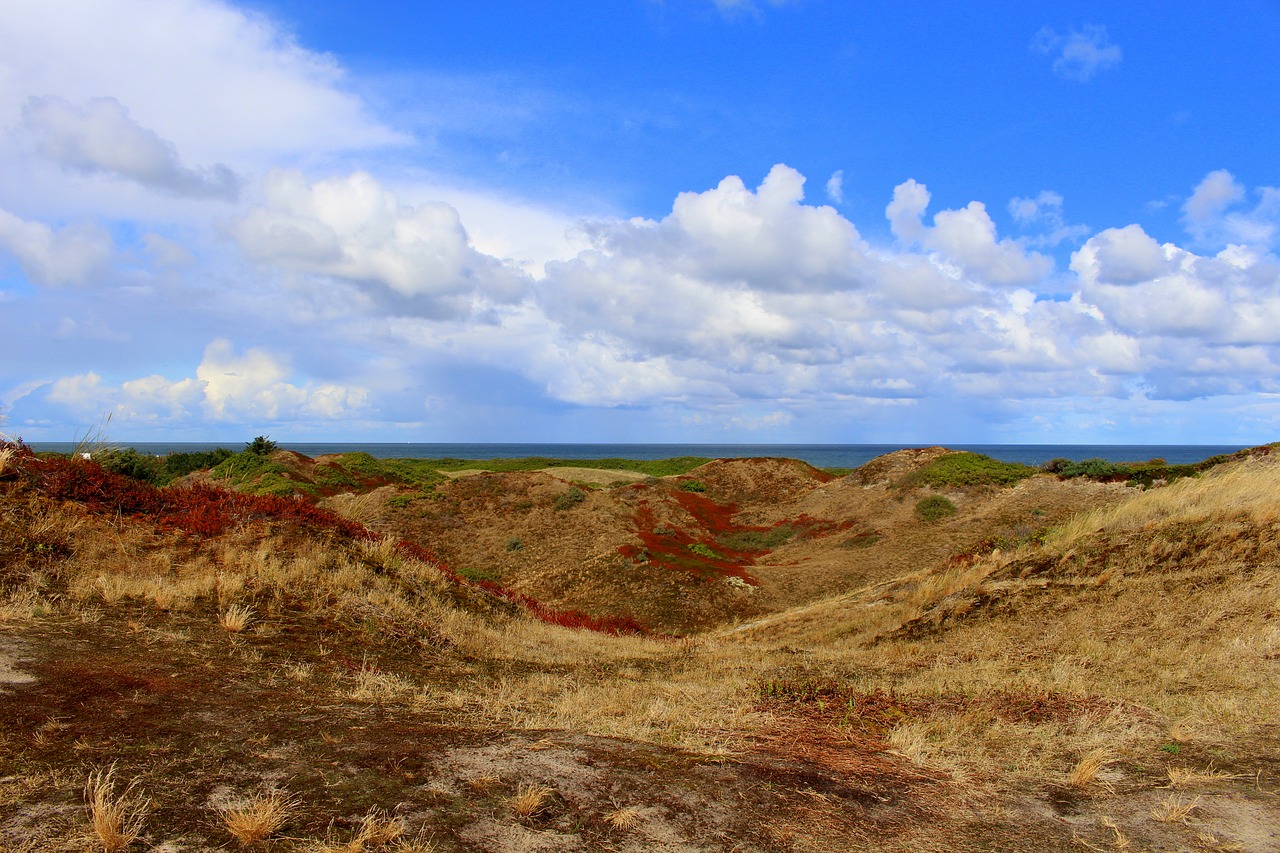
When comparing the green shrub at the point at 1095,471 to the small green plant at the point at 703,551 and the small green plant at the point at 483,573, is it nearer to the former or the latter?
the small green plant at the point at 703,551

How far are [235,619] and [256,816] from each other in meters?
6.30

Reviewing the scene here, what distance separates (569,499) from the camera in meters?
38.8

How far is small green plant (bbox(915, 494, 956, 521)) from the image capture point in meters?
37.1

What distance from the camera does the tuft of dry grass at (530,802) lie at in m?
4.48

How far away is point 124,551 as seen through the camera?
1103cm

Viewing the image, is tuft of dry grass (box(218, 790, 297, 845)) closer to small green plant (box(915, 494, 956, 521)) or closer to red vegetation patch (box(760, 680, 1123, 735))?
red vegetation patch (box(760, 680, 1123, 735))

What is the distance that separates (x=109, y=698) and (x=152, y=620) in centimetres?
352

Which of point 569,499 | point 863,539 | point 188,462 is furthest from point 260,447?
point 863,539

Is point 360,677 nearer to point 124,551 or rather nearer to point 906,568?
point 124,551

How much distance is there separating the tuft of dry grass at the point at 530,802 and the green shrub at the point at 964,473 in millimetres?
40588

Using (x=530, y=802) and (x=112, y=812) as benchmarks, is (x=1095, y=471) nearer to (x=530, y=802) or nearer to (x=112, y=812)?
(x=530, y=802)

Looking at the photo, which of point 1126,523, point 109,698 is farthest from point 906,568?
point 109,698

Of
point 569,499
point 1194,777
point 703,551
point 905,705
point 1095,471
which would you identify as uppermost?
point 1095,471

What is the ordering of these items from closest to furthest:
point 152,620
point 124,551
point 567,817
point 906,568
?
point 567,817 < point 152,620 < point 124,551 < point 906,568
